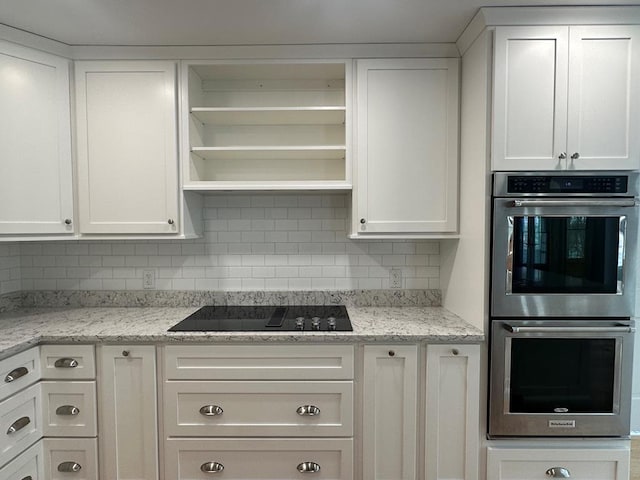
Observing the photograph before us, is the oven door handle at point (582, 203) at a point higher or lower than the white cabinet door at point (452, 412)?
higher

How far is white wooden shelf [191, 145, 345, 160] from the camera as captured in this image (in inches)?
78.6

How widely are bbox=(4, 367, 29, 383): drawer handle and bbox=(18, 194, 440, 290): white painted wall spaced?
735mm

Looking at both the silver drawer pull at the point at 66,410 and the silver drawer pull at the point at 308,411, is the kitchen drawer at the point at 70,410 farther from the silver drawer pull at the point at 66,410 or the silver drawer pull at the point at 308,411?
the silver drawer pull at the point at 308,411

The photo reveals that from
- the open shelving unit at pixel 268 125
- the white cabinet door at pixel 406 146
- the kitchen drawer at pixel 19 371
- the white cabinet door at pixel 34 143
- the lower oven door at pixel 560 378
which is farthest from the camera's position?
the open shelving unit at pixel 268 125

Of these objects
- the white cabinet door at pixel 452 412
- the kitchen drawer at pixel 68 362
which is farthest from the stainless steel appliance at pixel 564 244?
the kitchen drawer at pixel 68 362

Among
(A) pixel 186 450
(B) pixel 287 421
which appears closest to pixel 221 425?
(A) pixel 186 450

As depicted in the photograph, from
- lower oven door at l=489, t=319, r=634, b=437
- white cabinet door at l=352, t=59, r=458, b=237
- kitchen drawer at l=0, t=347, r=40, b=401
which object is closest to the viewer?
kitchen drawer at l=0, t=347, r=40, b=401

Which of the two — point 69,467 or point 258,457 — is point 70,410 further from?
point 258,457

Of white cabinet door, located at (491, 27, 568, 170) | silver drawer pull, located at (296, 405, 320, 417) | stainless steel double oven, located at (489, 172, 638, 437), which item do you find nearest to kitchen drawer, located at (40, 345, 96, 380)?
silver drawer pull, located at (296, 405, 320, 417)

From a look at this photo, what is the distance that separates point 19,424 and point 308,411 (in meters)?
1.26

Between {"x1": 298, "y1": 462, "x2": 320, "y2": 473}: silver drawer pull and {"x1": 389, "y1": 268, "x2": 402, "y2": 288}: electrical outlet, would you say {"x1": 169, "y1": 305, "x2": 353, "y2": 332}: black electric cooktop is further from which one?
{"x1": 298, "y1": 462, "x2": 320, "y2": 473}: silver drawer pull

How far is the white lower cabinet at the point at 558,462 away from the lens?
171 centimetres

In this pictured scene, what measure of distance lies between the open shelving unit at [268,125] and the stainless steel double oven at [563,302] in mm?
1013

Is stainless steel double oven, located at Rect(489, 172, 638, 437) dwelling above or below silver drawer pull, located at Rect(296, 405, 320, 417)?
above
